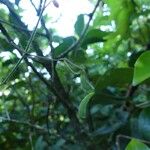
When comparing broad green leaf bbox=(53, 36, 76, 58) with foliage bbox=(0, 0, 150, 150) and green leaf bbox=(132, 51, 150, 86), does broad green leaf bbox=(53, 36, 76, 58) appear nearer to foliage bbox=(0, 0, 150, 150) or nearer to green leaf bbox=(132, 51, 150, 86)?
foliage bbox=(0, 0, 150, 150)

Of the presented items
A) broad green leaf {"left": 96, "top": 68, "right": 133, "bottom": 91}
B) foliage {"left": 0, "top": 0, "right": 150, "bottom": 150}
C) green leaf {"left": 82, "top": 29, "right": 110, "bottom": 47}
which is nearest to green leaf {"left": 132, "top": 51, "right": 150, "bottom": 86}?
foliage {"left": 0, "top": 0, "right": 150, "bottom": 150}

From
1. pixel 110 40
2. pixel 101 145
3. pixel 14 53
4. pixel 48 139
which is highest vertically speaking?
pixel 14 53

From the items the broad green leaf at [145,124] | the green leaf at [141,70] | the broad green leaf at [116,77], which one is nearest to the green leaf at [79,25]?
the broad green leaf at [116,77]

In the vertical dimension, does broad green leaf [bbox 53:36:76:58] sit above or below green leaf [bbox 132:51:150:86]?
above

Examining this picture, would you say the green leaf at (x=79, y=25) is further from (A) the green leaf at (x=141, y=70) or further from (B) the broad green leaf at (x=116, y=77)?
(A) the green leaf at (x=141, y=70)

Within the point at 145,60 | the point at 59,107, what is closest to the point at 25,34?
the point at 145,60

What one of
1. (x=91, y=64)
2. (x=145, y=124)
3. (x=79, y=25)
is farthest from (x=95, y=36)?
(x=145, y=124)

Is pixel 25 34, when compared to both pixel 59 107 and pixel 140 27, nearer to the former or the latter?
pixel 140 27
